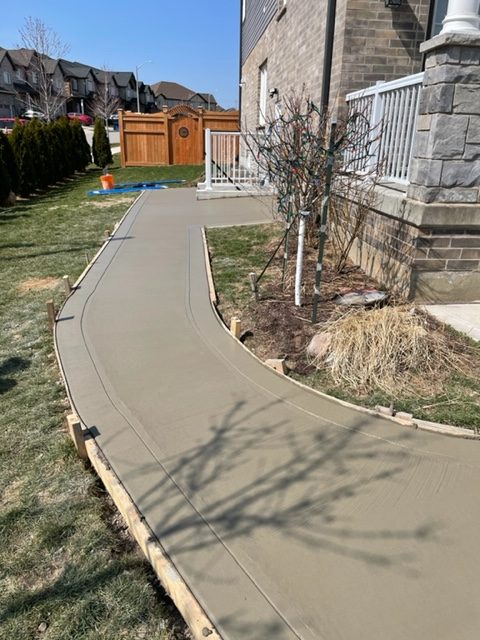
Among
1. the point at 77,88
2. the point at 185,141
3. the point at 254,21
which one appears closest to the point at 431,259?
the point at 254,21

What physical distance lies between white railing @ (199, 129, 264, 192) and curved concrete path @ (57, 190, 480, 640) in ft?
29.9

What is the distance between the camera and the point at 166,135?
68.9ft

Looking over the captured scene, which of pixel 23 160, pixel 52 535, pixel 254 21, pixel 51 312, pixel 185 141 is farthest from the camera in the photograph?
pixel 185 141

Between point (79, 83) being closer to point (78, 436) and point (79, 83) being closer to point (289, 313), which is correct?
point (289, 313)

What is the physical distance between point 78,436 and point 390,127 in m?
5.21

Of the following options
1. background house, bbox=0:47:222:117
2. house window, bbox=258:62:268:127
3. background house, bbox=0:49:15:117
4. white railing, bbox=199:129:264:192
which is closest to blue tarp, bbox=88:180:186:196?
white railing, bbox=199:129:264:192

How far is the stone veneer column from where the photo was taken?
422 centimetres

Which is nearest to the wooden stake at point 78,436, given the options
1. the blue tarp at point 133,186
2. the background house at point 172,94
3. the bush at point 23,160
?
the blue tarp at point 133,186

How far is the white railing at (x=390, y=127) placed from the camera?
17.8 ft

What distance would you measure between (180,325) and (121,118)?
18.5 meters

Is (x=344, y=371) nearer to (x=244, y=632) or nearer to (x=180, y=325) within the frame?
(x=180, y=325)

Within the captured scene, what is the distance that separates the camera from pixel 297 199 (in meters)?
5.67

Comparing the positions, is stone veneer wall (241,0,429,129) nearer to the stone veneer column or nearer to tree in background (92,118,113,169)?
the stone veneer column

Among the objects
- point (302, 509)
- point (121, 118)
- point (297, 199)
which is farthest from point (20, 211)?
point (302, 509)
